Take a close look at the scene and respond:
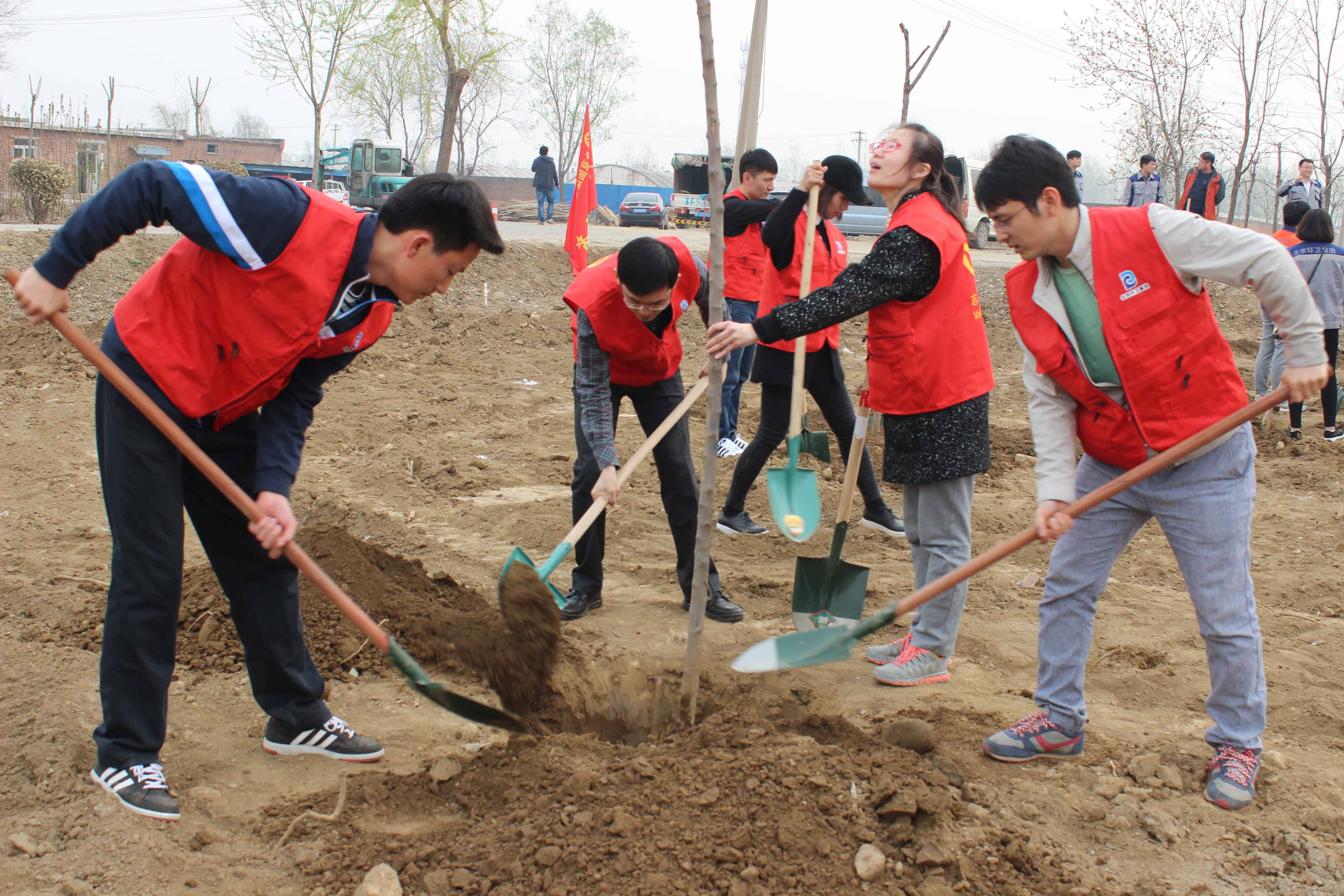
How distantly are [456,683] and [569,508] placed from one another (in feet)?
6.90

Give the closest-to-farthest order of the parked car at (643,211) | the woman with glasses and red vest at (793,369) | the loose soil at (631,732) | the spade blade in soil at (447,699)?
1. the loose soil at (631,732)
2. the spade blade in soil at (447,699)
3. the woman with glasses and red vest at (793,369)
4. the parked car at (643,211)

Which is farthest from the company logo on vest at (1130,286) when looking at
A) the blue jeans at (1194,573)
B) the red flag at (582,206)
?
the red flag at (582,206)

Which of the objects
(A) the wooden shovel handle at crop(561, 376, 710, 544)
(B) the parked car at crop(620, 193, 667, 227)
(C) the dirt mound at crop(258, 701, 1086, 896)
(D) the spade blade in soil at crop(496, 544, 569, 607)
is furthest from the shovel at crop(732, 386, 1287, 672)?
(B) the parked car at crop(620, 193, 667, 227)

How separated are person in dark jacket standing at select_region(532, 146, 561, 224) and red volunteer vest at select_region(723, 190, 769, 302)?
48.1ft

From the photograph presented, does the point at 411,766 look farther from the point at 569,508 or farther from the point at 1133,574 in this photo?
the point at 1133,574

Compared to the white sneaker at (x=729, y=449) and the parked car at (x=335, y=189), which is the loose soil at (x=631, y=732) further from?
the parked car at (x=335, y=189)

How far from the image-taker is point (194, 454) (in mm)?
2307

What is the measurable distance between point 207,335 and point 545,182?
61.3 feet

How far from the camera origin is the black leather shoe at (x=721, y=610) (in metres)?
4.03

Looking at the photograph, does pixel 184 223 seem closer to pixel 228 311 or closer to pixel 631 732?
pixel 228 311

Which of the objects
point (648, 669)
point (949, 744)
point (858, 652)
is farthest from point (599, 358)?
point (949, 744)

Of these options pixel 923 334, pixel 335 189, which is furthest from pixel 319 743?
pixel 335 189

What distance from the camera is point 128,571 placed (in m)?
2.41

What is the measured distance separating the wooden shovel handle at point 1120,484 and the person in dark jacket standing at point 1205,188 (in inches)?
469
